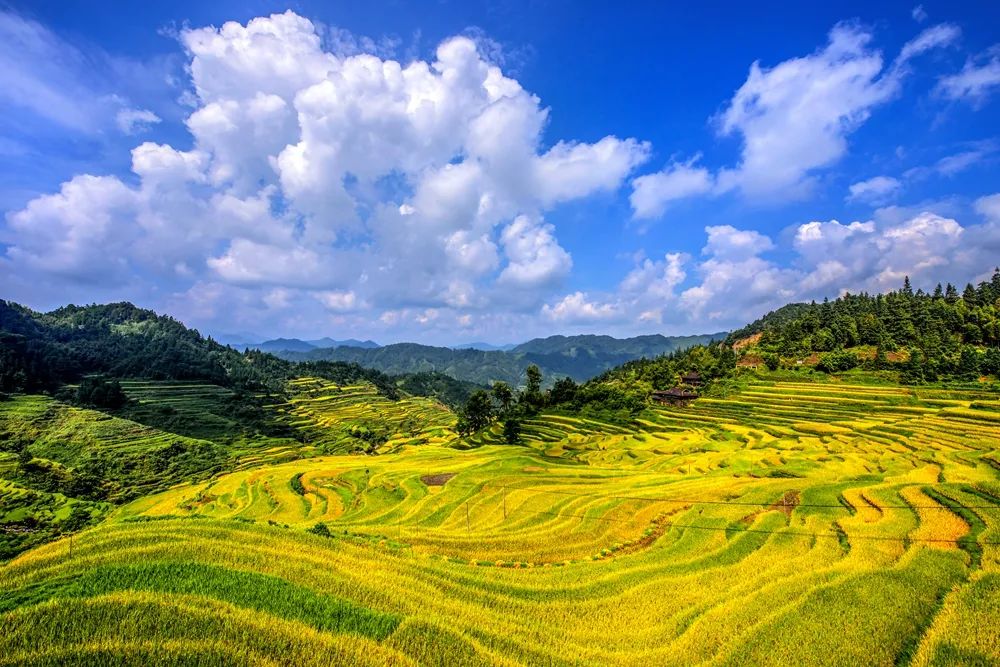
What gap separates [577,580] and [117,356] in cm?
17709

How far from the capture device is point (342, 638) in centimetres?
822

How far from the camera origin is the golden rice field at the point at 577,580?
25.7 ft

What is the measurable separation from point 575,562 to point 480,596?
23.6 ft

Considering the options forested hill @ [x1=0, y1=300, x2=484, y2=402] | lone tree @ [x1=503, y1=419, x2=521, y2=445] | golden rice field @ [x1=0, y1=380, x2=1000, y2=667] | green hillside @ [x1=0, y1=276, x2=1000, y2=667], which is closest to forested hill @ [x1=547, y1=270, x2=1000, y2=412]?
green hillside @ [x1=0, y1=276, x2=1000, y2=667]

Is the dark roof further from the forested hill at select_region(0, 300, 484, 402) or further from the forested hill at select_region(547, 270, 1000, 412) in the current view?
the forested hill at select_region(0, 300, 484, 402)

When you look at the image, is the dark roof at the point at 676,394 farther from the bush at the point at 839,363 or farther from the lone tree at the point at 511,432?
the lone tree at the point at 511,432

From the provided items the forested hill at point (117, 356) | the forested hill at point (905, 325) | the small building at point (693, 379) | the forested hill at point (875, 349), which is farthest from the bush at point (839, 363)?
the forested hill at point (117, 356)

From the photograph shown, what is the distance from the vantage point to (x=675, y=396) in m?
86.4

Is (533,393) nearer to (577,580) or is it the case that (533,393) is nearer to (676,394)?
(676,394)

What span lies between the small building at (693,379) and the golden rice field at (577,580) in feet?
196

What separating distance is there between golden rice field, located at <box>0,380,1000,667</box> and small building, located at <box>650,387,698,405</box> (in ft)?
160

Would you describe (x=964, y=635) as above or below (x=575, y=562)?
above

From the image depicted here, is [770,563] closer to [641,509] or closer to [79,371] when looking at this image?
[641,509]

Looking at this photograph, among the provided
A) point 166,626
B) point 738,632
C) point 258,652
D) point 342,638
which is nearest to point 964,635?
point 738,632
